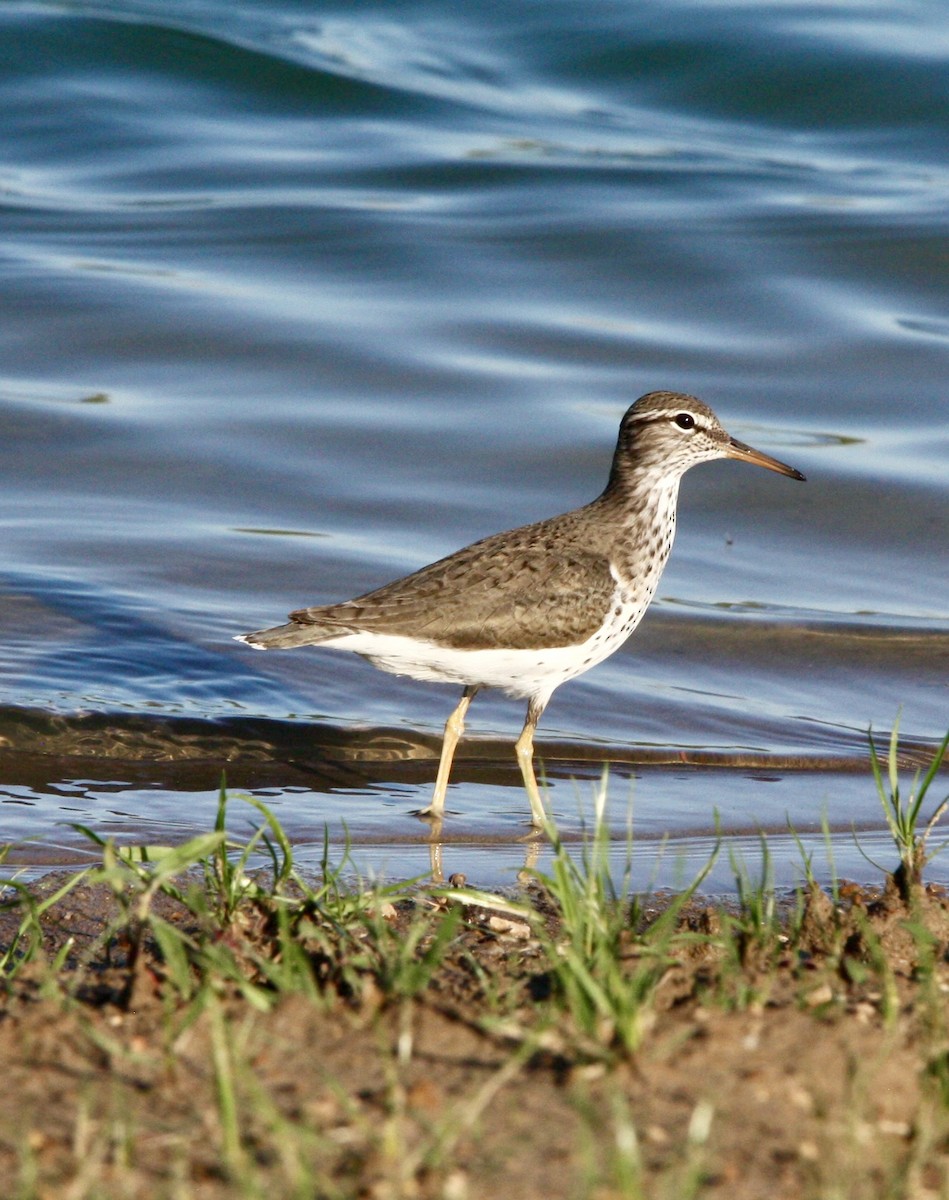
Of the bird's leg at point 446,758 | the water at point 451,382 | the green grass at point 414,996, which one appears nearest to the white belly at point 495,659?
the bird's leg at point 446,758


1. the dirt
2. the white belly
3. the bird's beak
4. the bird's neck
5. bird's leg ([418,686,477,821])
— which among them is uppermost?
the bird's beak

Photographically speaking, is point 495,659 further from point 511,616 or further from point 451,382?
point 451,382

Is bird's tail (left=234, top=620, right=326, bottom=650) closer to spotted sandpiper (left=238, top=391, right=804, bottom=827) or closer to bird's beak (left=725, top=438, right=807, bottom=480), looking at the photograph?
spotted sandpiper (left=238, top=391, right=804, bottom=827)

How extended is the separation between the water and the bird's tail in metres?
0.63

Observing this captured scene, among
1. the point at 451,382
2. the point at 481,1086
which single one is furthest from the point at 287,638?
the point at 451,382

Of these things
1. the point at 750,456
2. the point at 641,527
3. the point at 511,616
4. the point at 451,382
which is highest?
the point at 451,382

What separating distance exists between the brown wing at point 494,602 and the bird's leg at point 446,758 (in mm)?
462

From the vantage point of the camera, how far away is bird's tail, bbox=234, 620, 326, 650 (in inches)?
260

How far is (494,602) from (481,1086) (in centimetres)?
378

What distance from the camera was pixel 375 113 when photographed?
19.0 metres

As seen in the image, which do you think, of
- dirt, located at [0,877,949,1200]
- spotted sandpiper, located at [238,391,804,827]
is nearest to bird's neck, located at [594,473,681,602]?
spotted sandpiper, located at [238,391,804,827]

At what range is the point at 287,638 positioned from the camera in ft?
21.7

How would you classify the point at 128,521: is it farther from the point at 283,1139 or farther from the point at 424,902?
the point at 283,1139

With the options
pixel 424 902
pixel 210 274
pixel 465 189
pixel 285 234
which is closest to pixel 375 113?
pixel 465 189
